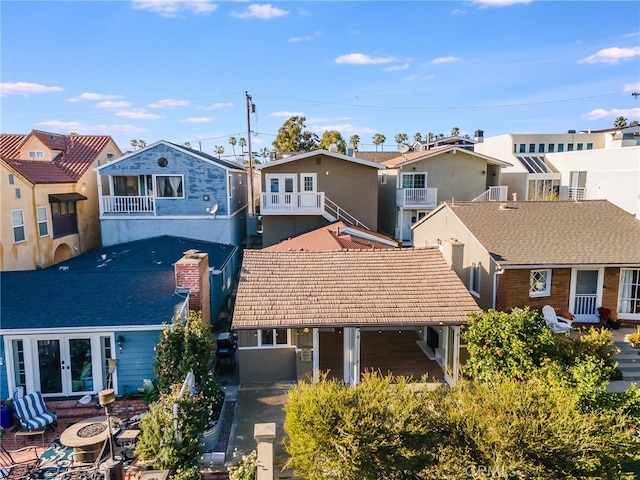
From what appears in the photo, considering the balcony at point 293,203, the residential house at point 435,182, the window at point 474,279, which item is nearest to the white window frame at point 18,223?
the balcony at point 293,203

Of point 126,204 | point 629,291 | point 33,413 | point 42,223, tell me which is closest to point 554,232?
point 629,291

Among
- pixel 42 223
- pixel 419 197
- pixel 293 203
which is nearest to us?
pixel 42 223

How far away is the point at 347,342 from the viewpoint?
12.5 meters

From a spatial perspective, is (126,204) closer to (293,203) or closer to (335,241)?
(293,203)

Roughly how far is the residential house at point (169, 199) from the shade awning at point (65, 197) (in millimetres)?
1086

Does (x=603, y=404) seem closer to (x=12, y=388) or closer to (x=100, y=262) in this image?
(x=12, y=388)

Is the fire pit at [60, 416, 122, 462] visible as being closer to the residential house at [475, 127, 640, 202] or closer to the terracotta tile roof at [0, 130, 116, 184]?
the terracotta tile roof at [0, 130, 116, 184]

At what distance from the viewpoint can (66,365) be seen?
12.0 metres

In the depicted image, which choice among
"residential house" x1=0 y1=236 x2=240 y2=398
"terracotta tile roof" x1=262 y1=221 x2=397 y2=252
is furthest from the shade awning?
"terracotta tile roof" x1=262 y1=221 x2=397 y2=252

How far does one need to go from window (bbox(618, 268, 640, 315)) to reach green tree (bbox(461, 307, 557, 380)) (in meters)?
6.62

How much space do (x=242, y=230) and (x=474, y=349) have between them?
68.3ft

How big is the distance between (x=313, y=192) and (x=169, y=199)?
8.10 m

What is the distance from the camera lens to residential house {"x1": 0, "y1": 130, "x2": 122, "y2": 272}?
17.5 meters

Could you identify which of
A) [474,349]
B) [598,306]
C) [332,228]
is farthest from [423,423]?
[332,228]
